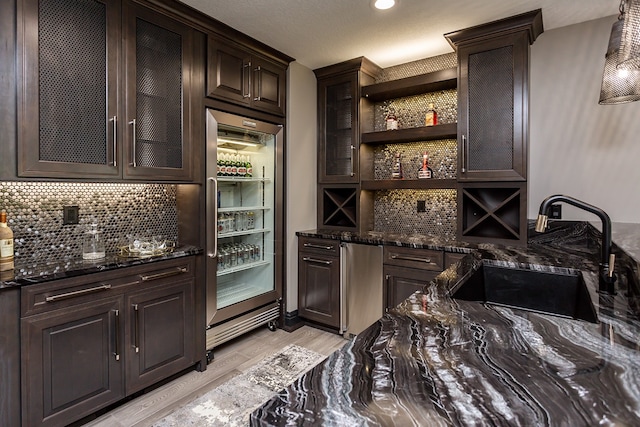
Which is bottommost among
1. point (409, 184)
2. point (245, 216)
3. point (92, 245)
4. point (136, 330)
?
point (136, 330)

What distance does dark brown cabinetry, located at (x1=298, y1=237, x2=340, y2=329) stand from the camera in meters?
3.32

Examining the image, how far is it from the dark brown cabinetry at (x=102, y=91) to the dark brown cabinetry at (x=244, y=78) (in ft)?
0.73

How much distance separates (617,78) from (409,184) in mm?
1926

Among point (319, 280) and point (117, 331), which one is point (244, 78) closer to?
point (319, 280)

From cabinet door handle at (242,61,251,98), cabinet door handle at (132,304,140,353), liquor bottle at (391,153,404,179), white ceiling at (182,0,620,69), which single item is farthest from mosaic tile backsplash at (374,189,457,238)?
cabinet door handle at (132,304,140,353)

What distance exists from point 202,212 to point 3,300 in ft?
4.17

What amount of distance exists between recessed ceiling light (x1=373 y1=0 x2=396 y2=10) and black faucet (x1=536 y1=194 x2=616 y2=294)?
5.83ft

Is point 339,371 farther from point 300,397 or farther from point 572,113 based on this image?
point 572,113

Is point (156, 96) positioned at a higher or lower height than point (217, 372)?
higher

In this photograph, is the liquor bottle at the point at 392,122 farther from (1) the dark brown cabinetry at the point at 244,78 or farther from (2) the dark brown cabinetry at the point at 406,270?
(2) the dark brown cabinetry at the point at 406,270

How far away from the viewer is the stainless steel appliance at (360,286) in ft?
10.2

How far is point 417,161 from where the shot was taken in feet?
11.7

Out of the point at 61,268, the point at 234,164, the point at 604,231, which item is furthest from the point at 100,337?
the point at 604,231

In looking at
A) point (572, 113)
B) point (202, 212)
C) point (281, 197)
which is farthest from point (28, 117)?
point (572, 113)
